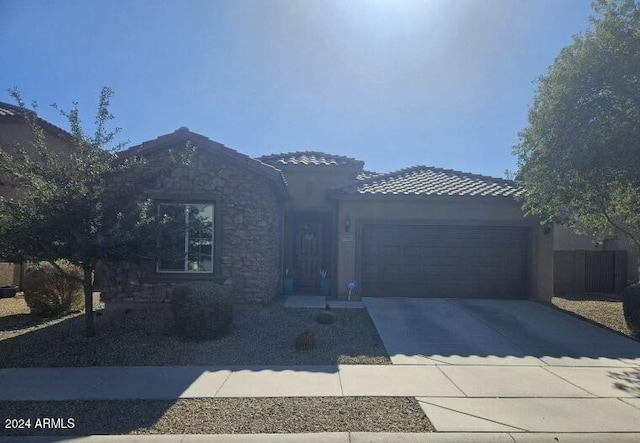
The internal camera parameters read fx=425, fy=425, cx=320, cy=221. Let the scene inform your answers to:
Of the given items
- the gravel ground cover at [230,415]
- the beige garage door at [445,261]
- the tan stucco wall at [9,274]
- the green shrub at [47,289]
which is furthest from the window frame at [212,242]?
the tan stucco wall at [9,274]

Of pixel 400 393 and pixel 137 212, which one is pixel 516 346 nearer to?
pixel 400 393

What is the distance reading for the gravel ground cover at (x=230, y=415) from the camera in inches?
172

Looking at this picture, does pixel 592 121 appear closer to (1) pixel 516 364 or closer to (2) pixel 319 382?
(1) pixel 516 364

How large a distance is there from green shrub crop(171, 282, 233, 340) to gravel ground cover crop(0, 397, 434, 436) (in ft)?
8.91

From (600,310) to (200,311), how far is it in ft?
35.8

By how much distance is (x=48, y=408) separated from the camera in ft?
16.1

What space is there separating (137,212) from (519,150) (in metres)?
8.81

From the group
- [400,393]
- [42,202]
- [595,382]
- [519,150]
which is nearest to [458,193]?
[519,150]

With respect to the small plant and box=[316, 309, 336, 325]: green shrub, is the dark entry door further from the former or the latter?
the small plant

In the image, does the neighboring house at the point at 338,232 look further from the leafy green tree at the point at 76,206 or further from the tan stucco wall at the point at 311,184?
the leafy green tree at the point at 76,206

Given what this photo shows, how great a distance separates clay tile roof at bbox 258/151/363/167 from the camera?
14.5 metres

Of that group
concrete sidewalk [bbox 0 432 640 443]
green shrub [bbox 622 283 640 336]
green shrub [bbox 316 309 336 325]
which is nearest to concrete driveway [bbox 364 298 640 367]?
green shrub [bbox 622 283 640 336]

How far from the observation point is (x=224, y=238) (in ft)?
34.7

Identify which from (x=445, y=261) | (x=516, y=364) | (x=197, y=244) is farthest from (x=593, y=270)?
(x=197, y=244)
